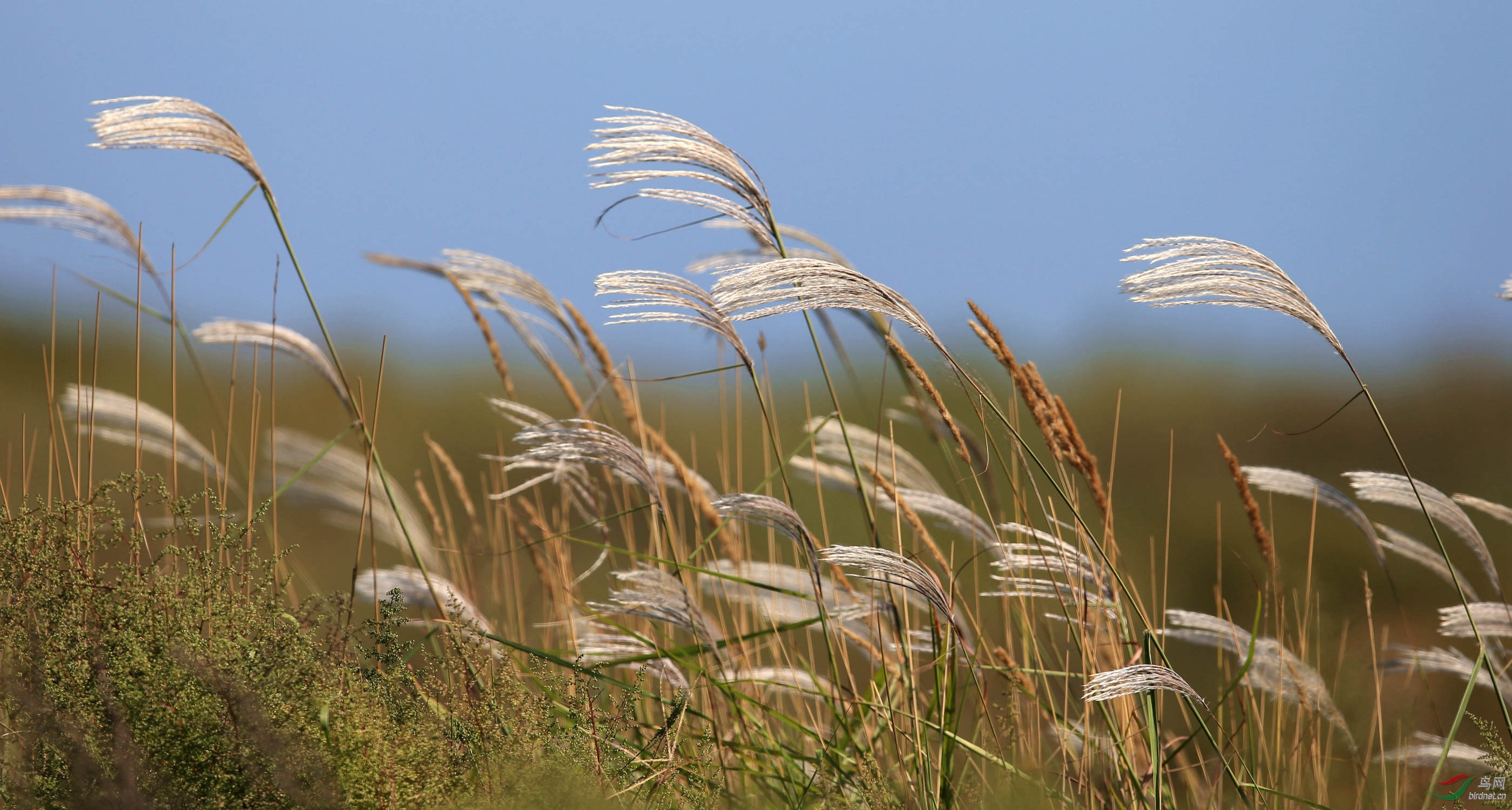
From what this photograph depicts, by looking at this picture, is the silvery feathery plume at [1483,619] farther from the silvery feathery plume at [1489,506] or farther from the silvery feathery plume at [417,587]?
the silvery feathery plume at [417,587]

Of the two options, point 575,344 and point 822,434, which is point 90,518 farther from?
point 822,434

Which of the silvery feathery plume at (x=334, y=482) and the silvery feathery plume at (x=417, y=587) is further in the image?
the silvery feathery plume at (x=334, y=482)

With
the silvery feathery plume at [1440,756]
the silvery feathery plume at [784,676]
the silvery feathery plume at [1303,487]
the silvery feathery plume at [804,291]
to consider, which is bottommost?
the silvery feathery plume at [1440,756]

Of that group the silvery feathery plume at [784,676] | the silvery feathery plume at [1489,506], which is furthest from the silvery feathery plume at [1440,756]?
the silvery feathery plume at [784,676]

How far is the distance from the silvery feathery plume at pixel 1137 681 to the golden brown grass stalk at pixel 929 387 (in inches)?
16.5

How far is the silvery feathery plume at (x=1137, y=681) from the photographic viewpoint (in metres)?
1.23

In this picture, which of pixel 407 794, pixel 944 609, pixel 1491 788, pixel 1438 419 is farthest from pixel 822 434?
pixel 1438 419

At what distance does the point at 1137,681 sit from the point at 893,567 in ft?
1.27

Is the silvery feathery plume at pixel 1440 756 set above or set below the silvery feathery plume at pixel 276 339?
below

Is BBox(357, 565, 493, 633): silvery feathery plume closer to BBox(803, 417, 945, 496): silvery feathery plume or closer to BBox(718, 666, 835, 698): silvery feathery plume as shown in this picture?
BBox(718, 666, 835, 698): silvery feathery plume

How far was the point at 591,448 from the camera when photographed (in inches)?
54.1

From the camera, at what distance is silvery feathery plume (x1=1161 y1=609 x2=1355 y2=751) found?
1753 mm

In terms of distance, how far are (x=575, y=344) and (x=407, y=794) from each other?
41.7 inches

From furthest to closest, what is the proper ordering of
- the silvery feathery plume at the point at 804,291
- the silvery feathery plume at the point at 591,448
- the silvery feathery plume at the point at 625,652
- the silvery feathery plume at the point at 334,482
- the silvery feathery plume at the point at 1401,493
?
the silvery feathery plume at the point at 334,482
the silvery feathery plume at the point at 1401,493
the silvery feathery plume at the point at 625,652
the silvery feathery plume at the point at 591,448
the silvery feathery plume at the point at 804,291
